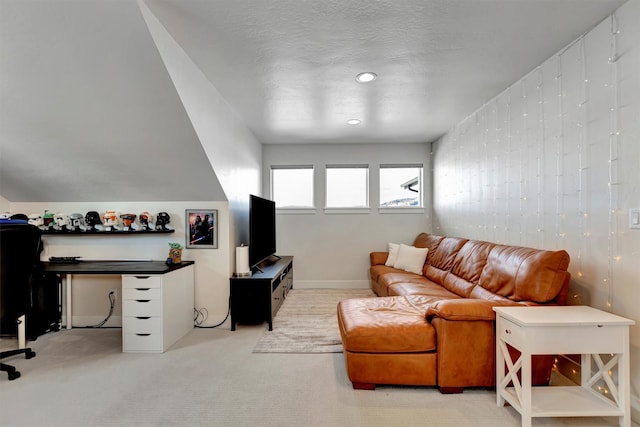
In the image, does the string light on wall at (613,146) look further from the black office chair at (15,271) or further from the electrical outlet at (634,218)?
the black office chair at (15,271)

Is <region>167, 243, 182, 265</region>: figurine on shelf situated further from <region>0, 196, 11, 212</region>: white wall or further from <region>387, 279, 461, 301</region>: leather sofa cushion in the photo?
<region>387, 279, 461, 301</region>: leather sofa cushion

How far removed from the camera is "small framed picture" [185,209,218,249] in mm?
3268

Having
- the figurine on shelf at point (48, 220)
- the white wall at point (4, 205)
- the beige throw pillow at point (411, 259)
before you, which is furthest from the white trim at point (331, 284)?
the white wall at point (4, 205)

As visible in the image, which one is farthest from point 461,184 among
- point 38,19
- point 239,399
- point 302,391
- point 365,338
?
point 38,19

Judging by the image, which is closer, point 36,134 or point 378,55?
point 378,55

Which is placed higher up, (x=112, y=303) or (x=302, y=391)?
(x=112, y=303)

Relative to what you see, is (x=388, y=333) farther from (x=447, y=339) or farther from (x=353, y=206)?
(x=353, y=206)

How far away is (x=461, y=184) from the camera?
3918 millimetres

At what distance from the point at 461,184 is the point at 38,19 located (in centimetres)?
414

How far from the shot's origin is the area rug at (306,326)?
2740 mm

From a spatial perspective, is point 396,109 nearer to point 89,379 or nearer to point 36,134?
point 36,134

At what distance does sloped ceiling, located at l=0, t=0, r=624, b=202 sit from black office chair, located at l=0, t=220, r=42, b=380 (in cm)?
82

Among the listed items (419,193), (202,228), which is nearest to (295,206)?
(202,228)

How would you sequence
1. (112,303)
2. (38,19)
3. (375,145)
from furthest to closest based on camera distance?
(375,145) < (112,303) < (38,19)
